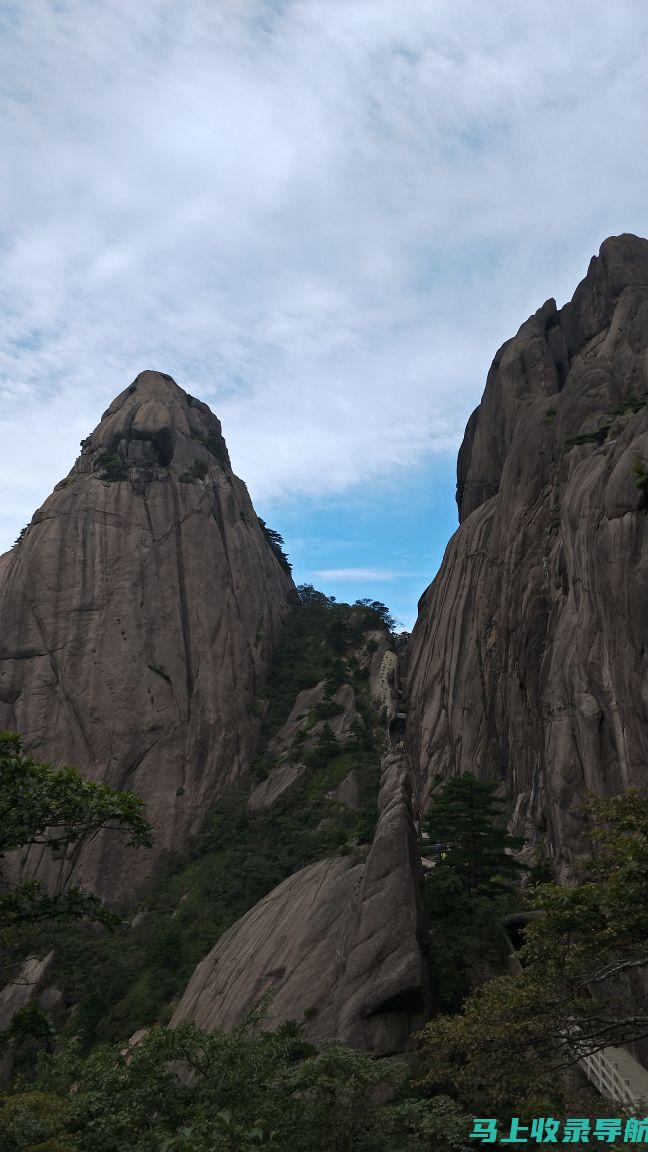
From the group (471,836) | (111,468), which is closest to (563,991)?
(471,836)

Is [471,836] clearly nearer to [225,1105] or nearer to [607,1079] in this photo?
[607,1079]

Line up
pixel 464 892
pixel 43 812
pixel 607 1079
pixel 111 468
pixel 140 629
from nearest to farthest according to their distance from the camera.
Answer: pixel 43 812 < pixel 607 1079 < pixel 464 892 < pixel 140 629 < pixel 111 468

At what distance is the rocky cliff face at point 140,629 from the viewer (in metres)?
46.2

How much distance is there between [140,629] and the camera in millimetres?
50250

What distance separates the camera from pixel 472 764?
34.8 meters

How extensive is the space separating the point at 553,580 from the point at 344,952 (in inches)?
705

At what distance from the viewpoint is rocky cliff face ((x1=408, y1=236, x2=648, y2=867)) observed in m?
21.8

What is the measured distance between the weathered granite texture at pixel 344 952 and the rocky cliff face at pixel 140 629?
18884mm

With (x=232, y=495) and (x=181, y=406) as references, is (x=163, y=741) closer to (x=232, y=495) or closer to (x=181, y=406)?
(x=232, y=495)

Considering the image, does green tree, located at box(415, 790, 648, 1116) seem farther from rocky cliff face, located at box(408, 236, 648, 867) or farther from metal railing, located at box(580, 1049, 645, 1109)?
rocky cliff face, located at box(408, 236, 648, 867)

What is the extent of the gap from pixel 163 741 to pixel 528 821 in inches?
1075

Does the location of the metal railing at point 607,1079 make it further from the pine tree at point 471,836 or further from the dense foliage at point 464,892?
the pine tree at point 471,836

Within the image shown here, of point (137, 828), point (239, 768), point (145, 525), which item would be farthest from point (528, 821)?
point (145, 525)

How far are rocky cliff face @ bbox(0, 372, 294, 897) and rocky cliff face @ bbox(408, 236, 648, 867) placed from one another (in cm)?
1495
